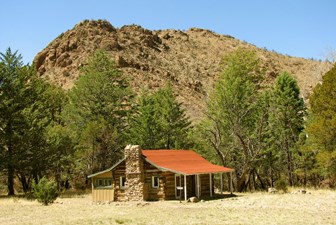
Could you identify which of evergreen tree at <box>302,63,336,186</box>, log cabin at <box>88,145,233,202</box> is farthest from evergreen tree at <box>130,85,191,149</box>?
evergreen tree at <box>302,63,336,186</box>

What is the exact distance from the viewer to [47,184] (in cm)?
3341

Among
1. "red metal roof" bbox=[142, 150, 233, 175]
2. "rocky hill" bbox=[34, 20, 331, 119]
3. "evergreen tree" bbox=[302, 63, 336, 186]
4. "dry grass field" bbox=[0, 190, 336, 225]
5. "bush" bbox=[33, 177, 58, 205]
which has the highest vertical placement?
"rocky hill" bbox=[34, 20, 331, 119]

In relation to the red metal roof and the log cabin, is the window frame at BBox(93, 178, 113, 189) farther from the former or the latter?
the red metal roof

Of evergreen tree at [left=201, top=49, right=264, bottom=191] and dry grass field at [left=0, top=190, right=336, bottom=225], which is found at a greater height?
evergreen tree at [left=201, top=49, right=264, bottom=191]

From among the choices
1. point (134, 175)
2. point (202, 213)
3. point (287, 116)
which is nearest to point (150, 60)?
point (287, 116)

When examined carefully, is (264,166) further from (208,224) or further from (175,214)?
(208,224)

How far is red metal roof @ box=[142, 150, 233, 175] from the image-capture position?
33525mm

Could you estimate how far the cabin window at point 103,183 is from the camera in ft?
117

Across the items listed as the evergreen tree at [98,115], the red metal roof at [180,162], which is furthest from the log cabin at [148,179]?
the evergreen tree at [98,115]

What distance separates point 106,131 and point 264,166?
57.1 ft

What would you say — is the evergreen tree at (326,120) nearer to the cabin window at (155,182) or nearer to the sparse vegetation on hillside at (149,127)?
the sparse vegetation on hillside at (149,127)

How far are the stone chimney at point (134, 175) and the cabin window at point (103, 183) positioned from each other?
2124 millimetres

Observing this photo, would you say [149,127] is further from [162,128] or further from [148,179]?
[148,179]

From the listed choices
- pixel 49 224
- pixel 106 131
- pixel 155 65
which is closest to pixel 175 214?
pixel 49 224
